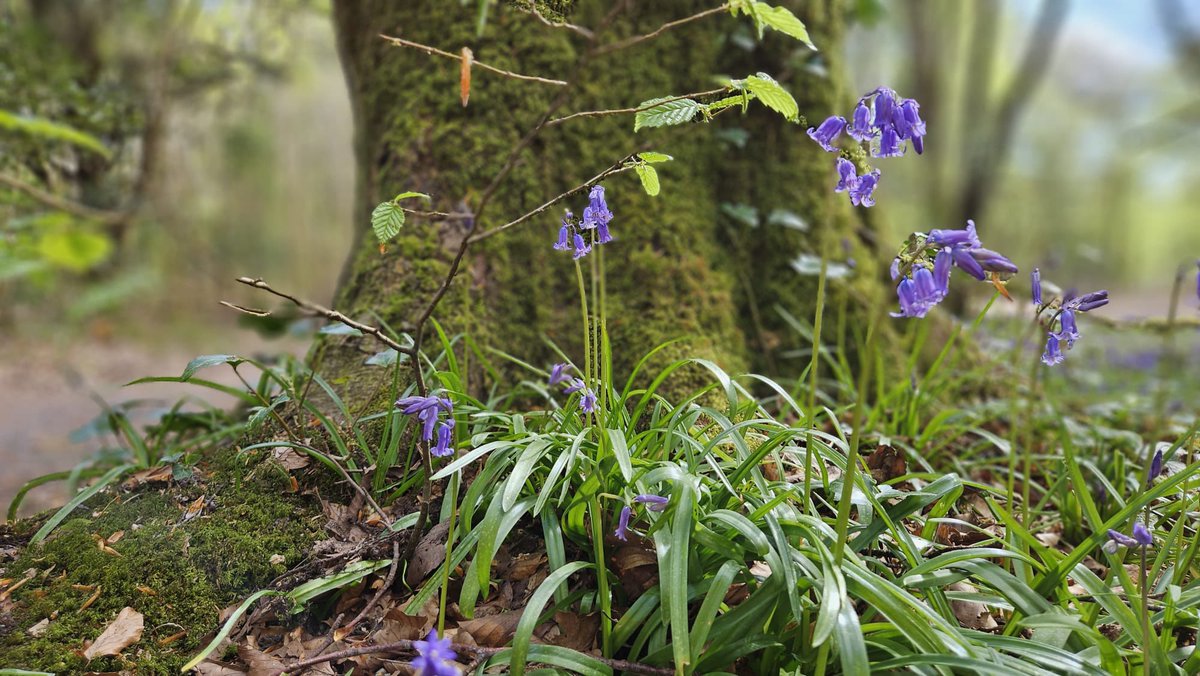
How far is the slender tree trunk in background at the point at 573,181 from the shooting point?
8.75 feet

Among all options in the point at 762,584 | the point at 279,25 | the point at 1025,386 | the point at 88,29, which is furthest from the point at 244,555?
the point at 88,29

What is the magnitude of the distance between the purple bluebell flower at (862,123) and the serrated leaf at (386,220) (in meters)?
0.99

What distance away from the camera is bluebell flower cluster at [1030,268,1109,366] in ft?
4.77

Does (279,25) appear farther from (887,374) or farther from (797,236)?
(887,374)

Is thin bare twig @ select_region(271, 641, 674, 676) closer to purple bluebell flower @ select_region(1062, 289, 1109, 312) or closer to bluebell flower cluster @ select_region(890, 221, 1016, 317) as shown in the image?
bluebell flower cluster @ select_region(890, 221, 1016, 317)

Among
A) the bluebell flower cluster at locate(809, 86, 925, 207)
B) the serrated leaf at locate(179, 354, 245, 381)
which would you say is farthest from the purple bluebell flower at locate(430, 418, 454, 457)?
the bluebell flower cluster at locate(809, 86, 925, 207)

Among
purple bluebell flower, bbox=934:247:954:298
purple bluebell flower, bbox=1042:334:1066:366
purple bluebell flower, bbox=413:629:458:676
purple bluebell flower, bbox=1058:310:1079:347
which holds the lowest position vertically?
purple bluebell flower, bbox=413:629:458:676

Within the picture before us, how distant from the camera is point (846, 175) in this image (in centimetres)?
135

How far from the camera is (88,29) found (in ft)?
26.8

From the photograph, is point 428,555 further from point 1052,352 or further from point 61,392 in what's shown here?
point 61,392

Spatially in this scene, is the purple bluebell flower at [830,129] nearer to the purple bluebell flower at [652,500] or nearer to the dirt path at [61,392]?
the purple bluebell flower at [652,500]

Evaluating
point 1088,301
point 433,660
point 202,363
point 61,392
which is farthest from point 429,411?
point 61,392

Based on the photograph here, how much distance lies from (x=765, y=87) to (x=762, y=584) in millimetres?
1084

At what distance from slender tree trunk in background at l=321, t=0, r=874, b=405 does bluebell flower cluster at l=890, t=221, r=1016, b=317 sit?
137cm
